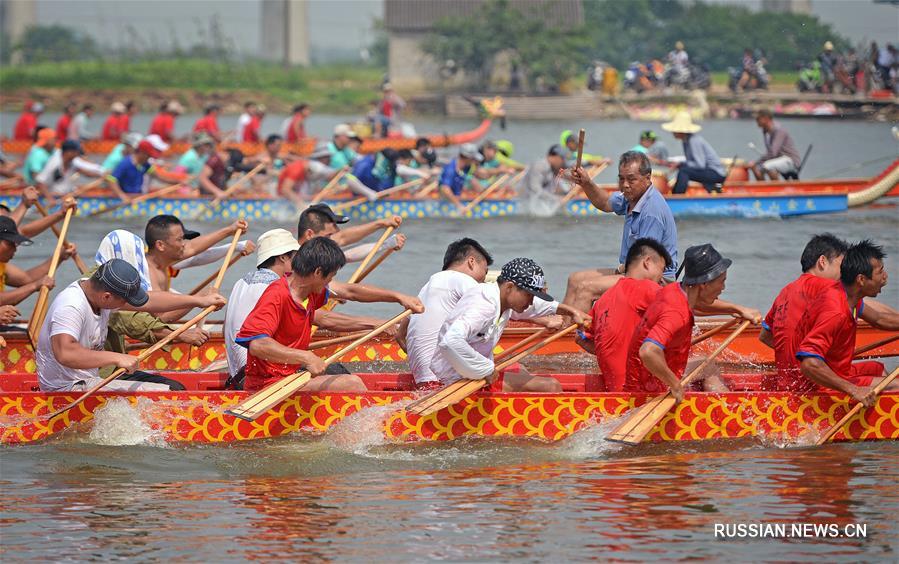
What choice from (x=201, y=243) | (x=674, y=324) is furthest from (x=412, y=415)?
(x=201, y=243)

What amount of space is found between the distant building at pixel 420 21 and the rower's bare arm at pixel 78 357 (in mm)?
43216

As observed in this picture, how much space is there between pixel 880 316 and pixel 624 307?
1.85m

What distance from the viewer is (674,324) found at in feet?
24.6

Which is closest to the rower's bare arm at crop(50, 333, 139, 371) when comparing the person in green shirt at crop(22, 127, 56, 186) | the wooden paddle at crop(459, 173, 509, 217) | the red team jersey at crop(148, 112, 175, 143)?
the wooden paddle at crop(459, 173, 509, 217)

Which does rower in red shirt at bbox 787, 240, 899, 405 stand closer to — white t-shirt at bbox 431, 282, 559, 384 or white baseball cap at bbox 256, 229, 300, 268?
white t-shirt at bbox 431, 282, 559, 384

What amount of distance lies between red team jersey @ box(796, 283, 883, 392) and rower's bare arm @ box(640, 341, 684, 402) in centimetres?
86

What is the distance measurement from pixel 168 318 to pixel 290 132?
1619 cm

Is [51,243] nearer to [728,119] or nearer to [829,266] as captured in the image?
[829,266]

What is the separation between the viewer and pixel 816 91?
3994cm

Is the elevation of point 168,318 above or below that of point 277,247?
below

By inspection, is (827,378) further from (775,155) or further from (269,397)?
(775,155)

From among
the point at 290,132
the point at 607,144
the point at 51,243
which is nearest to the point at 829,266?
the point at 51,243

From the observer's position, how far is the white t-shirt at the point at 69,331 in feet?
25.3

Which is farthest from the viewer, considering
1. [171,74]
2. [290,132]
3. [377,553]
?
[171,74]
